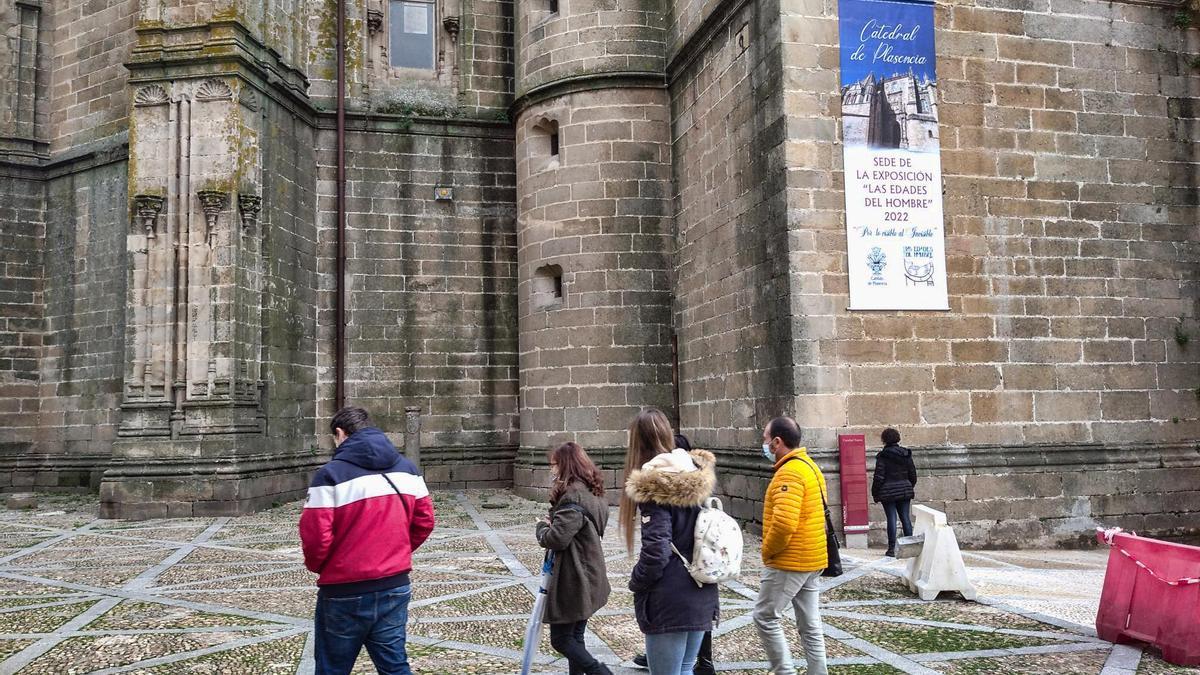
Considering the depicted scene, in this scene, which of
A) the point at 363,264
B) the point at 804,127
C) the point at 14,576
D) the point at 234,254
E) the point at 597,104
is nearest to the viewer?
the point at 14,576

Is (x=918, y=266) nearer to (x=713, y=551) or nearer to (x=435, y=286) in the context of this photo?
(x=713, y=551)

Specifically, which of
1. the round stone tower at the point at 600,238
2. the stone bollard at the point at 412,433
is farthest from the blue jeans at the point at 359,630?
the stone bollard at the point at 412,433

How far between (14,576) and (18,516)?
19.5 ft

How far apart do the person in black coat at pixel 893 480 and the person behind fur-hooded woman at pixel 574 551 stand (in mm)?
5316

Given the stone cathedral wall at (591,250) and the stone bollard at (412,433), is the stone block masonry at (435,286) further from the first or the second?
the stone bollard at (412,433)

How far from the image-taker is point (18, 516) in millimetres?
14203

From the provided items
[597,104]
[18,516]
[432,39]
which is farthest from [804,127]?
[18,516]

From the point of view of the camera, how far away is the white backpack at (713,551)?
423cm

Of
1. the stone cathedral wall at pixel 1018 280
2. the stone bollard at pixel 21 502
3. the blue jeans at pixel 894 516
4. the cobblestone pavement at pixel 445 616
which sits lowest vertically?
the cobblestone pavement at pixel 445 616

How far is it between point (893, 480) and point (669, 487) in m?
5.97

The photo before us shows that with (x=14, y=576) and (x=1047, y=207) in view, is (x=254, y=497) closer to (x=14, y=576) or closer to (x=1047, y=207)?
(x=14, y=576)

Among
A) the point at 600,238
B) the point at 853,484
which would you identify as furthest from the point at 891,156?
the point at 600,238

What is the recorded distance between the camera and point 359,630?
4.26 meters

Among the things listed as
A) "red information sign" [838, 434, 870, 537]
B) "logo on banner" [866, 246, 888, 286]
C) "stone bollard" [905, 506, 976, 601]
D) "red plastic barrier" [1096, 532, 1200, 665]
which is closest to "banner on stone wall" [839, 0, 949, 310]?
"logo on banner" [866, 246, 888, 286]
